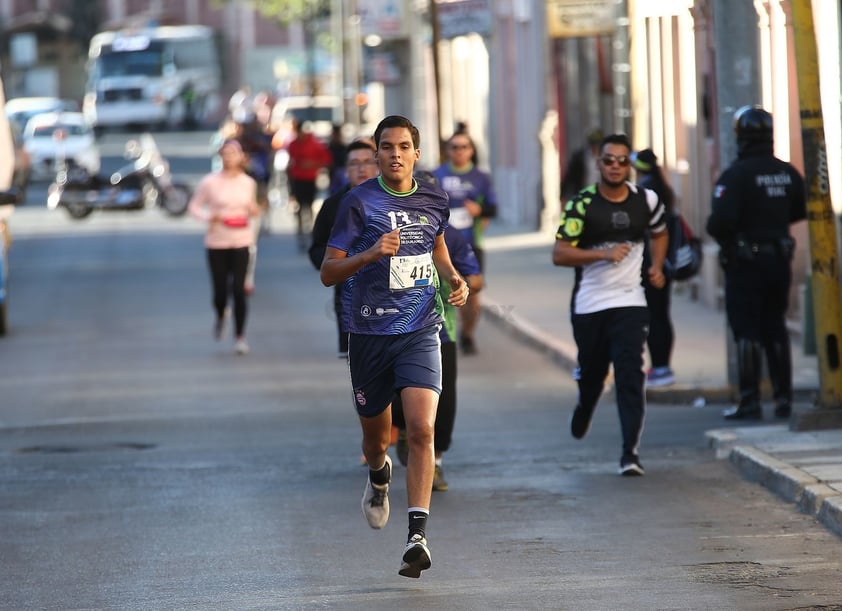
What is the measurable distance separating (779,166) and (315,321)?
9346 mm

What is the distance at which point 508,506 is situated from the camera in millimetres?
9812

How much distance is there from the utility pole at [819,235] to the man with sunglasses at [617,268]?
1.16 metres

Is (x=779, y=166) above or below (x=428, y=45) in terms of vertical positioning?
below

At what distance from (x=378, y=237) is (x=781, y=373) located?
504 cm

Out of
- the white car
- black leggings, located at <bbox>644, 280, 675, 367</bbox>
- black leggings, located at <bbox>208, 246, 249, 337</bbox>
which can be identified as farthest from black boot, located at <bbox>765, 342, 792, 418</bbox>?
the white car

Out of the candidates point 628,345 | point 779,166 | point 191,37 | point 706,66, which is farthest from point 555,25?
point 191,37

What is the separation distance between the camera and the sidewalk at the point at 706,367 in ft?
32.1

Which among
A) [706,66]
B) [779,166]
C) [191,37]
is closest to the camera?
[779,166]

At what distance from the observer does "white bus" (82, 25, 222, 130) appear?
76.4 metres

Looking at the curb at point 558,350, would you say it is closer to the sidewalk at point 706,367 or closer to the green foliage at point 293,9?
the sidewalk at point 706,367

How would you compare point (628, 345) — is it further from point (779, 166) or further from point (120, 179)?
point (120, 179)

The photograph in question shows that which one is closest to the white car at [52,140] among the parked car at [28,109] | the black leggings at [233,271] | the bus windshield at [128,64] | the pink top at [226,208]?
the parked car at [28,109]

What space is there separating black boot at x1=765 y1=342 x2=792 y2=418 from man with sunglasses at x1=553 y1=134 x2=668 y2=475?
2.03m

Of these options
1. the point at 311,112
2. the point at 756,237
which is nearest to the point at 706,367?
the point at 756,237
